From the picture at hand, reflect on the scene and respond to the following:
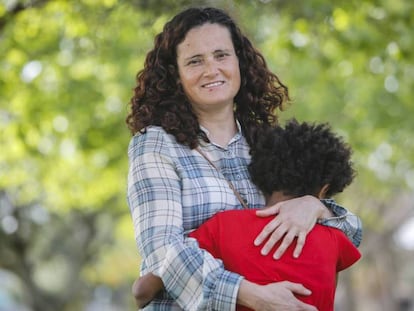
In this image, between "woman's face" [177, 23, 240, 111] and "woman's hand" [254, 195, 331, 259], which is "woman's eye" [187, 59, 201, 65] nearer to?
"woman's face" [177, 23, 240, 111]

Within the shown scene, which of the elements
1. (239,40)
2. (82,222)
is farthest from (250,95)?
(82,222)

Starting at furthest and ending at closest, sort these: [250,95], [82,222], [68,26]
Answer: [82,222]
[68,26]
[250,95]

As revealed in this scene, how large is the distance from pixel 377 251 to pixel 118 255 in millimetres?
8589

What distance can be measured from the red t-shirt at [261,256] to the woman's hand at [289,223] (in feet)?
0.06

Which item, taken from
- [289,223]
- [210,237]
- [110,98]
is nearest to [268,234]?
[289,223]

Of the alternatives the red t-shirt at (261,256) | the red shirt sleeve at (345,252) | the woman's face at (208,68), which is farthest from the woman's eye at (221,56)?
the red shirt sleeve at (345,252)

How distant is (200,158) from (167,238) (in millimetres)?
415

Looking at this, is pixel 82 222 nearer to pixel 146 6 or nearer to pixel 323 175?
pixel 146 6

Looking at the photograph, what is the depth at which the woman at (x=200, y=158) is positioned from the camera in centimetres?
309

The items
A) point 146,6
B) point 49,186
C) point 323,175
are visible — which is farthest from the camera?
point 49,186

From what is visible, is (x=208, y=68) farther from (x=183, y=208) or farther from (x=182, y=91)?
(x=183, y=208)

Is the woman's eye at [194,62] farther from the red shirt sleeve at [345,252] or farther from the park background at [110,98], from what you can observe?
the red shirt sleeve at [345,252]

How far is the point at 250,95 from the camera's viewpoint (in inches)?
154

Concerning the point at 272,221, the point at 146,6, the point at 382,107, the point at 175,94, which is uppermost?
the point at 382,107
